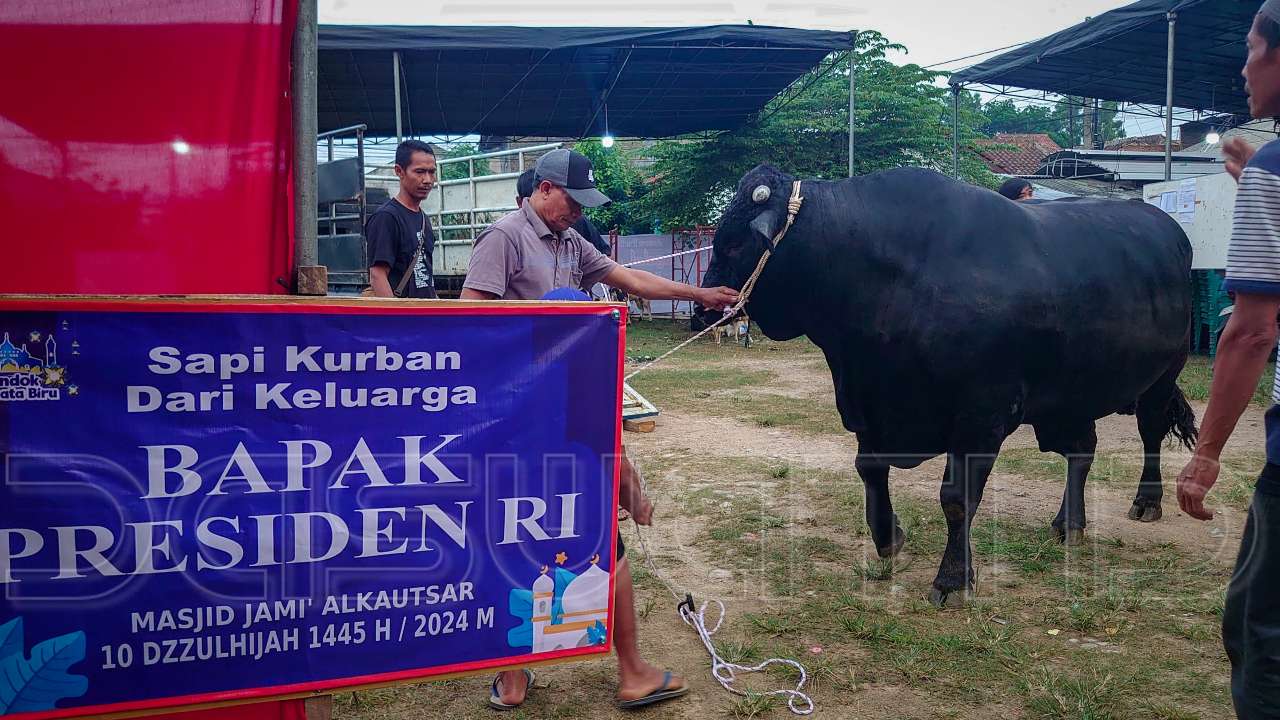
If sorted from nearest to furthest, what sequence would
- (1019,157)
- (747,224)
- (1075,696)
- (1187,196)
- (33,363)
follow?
(33,363) → (1075,696) → (747,224) → (1187,196) → (1019,157)

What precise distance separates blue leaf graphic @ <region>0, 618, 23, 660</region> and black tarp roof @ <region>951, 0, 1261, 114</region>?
1457 centimetres

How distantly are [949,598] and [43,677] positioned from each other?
3.28m

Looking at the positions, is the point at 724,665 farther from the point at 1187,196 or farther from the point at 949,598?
the point at 1187,196

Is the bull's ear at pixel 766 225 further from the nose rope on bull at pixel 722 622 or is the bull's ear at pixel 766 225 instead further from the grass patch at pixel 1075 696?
the grass patch at pixel 1075 696

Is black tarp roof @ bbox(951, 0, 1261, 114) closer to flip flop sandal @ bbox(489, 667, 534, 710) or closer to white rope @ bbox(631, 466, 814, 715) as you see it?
white rope @ bbox(631, 466, 814, 715)

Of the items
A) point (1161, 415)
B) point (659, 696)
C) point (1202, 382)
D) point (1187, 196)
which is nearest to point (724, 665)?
point (659, 696)

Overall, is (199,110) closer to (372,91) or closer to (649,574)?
(649,574)

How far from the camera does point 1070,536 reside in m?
4.79

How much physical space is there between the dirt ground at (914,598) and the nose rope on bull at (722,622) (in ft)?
0.13

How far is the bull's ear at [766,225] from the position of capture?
13.6ft

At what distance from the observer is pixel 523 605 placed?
2.50m

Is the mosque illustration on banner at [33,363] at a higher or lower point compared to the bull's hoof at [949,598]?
higher

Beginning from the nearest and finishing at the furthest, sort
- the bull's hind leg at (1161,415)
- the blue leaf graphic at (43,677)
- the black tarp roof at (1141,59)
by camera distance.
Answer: the blue leaf graphic at (43,677)
the bull's hind leg at (1161,415)
the black tarp roof at (1141,59)

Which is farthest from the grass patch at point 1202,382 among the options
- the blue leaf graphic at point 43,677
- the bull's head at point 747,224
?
the blue leaf graphic at point 43,677
